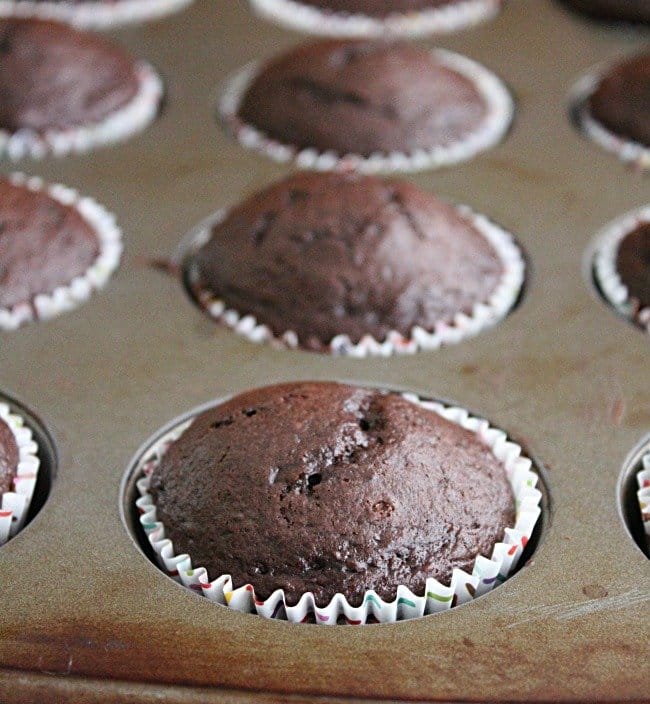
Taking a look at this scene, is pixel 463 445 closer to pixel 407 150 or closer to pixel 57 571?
pixel 57 571

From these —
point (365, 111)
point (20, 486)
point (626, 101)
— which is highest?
point (626, 101)

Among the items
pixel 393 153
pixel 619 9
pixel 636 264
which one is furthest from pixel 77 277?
pixel 619 9

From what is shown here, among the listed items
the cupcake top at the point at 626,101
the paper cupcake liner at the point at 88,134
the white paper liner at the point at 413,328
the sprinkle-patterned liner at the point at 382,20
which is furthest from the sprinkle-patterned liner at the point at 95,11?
the cupcake top at the point at 626,101

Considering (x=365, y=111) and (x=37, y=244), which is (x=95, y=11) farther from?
(x=37, y=244)

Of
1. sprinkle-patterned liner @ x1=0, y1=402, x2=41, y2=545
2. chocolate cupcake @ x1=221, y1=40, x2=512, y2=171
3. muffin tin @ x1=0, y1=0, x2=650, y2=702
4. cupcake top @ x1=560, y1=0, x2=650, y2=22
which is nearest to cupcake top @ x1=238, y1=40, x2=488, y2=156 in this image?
chocolate cupcake @ x1=221, y1=40, x2=512, y2=171

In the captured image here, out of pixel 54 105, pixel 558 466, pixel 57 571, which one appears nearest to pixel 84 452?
pixel 57 571

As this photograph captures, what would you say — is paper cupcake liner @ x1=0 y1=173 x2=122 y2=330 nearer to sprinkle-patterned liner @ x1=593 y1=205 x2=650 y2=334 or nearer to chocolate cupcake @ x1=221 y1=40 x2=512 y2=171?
chocolate cupcake @ x1=221 y1=40 x2=512 y2=171
